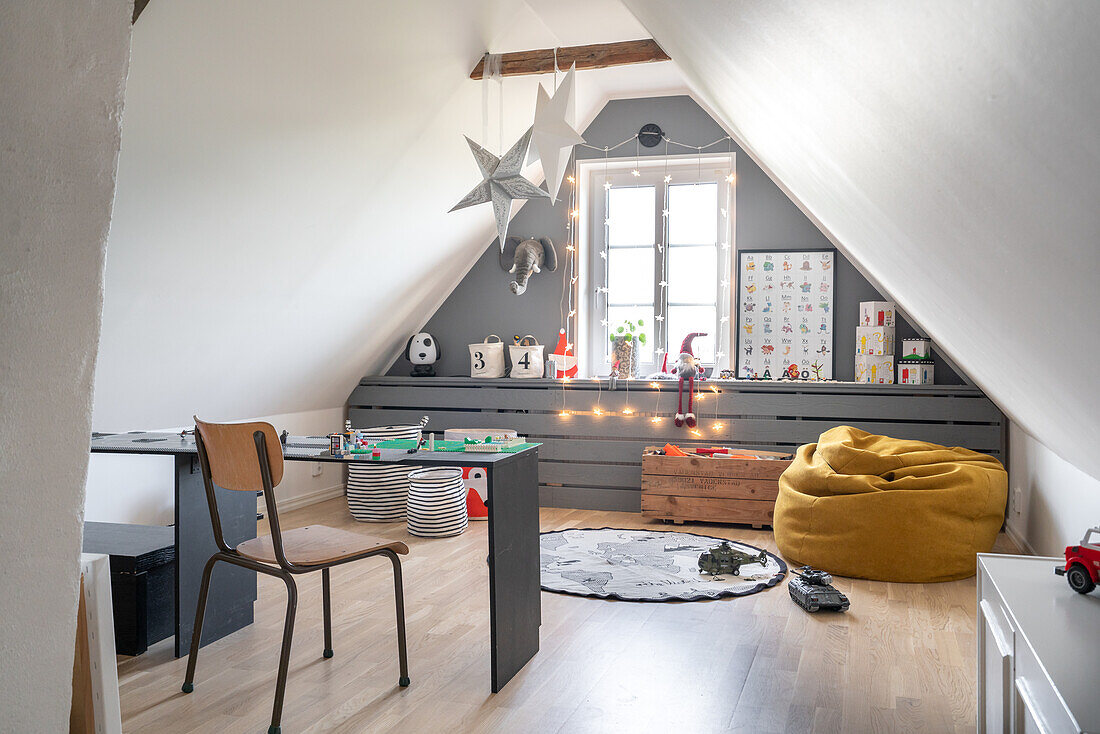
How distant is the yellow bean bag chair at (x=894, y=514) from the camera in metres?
3.56

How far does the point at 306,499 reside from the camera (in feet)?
17.6

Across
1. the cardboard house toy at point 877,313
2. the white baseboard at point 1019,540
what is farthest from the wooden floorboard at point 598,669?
the cardboard house toy at point 877,313

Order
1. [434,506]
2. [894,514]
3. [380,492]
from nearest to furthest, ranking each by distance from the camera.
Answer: [894,514]
[434,506]
[380,492]

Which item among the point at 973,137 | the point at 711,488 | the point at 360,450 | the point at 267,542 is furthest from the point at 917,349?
the point at 973,137

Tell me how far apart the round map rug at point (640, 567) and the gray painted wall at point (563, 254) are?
1.73 meters

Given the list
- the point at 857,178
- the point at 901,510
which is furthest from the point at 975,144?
the point at 901,510

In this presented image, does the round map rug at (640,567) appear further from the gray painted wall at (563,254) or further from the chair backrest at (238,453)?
the gray painted wall at (563,254)

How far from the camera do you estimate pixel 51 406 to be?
1.00 m

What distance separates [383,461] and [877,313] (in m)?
3.68

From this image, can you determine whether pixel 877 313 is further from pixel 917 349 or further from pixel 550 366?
pixel 550 366

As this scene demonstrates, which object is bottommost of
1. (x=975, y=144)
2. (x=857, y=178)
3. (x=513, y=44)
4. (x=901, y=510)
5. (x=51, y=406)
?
(x=901, y=510)

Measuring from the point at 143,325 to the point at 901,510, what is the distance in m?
3.38

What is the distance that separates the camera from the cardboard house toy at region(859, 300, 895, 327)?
5000 millimetres

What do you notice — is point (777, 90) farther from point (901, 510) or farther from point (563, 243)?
point (563, 243)
